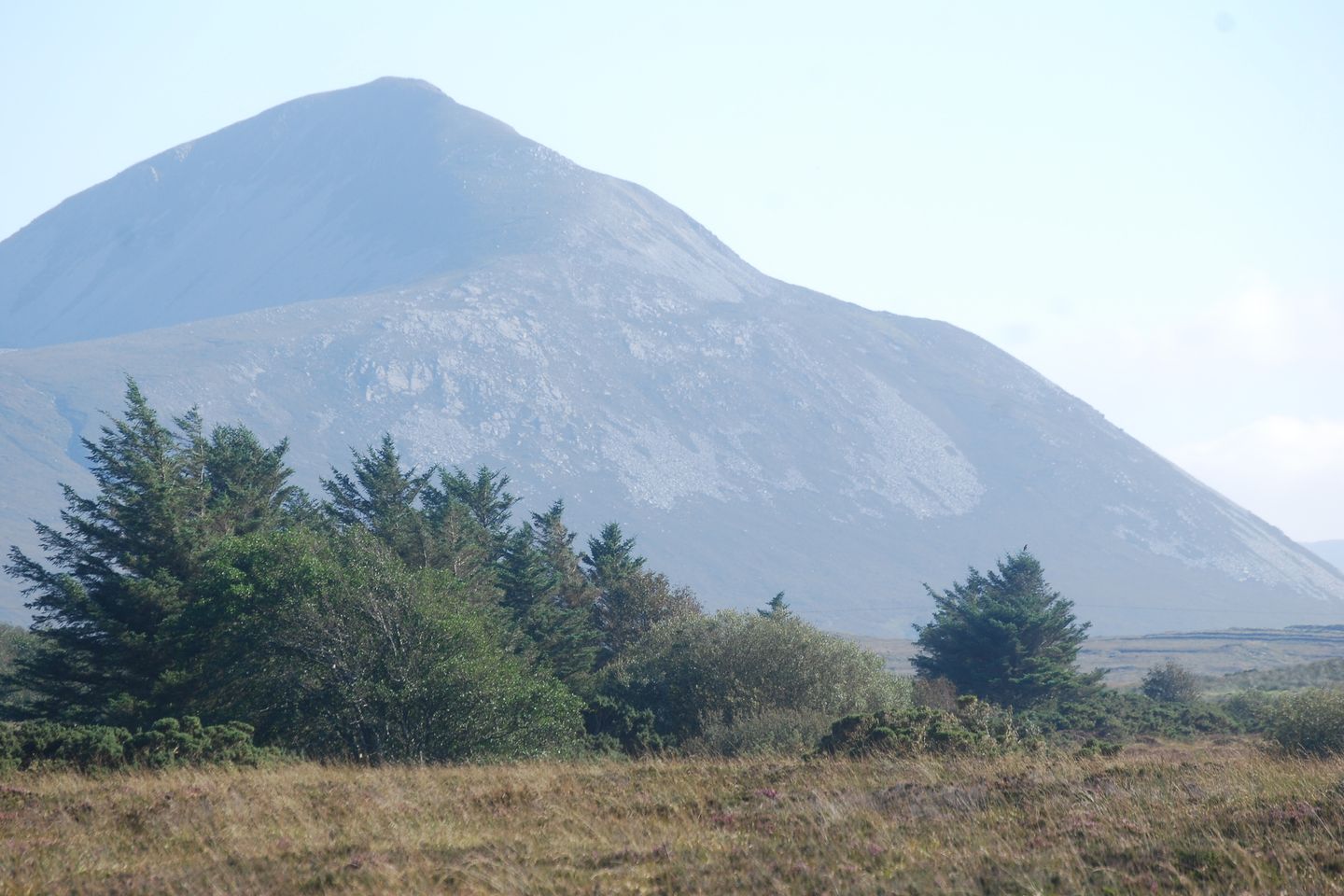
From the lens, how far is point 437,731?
29.3m

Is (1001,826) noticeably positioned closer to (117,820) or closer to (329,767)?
(117,820)

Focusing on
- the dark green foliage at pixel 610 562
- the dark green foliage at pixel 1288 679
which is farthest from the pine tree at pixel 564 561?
the dark green foliage at pixel 1288 679

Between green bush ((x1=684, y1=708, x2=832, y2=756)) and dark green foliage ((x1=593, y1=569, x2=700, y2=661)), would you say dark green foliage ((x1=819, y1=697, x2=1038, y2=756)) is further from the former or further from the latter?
dark green foliage ((x1=593, y1=569, x2=700, y2=661))

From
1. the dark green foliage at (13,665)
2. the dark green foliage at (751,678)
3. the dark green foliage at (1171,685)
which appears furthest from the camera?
the dark green foliage at (1171,685)

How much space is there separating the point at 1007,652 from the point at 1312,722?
118ft

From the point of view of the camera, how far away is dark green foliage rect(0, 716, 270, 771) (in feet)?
66.1

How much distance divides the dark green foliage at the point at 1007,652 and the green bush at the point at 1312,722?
32297 mm

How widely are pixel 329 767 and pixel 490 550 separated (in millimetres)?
43044

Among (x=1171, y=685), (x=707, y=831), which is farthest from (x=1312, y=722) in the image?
(x=1171, y=685)

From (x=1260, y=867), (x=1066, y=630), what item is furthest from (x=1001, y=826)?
(x=1066, y=630)

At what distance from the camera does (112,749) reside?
20719 mm

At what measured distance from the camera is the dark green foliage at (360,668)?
2916 centimetres

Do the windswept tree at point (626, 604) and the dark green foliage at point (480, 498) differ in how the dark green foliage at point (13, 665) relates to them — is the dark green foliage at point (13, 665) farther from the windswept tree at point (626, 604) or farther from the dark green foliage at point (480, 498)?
the windswept tree at point (626, 604)

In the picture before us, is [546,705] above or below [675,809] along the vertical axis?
below
